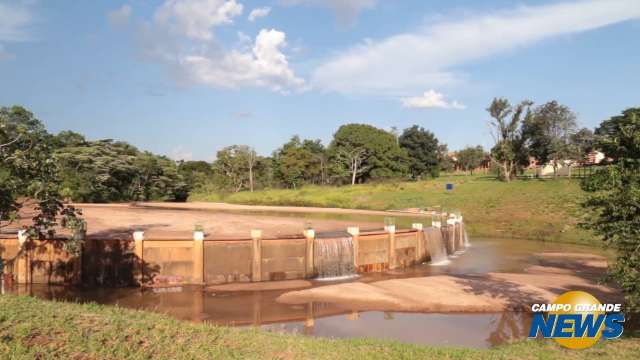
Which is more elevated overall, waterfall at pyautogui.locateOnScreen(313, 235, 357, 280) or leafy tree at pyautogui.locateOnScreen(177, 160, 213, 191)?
leafy tree at pyautogui.locateOnScreen(177, 160, 213, 191)

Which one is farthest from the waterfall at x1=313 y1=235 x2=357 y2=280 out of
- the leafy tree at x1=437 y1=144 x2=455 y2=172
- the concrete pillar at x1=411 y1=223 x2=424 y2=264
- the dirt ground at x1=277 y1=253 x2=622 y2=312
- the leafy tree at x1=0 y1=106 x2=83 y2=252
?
the leafy tree at x1=437 y1=144 x2=455 y2=172

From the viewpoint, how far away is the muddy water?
16.3 m

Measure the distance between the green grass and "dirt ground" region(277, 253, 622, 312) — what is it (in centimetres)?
785

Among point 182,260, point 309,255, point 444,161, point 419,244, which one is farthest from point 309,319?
point 444,161

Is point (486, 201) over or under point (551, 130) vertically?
under

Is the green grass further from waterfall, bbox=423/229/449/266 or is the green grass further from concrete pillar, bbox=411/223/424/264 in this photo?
waterfall, bbox=423/229/449/266

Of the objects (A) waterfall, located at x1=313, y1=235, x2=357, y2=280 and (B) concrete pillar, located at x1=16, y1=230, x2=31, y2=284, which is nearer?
(B) concrete pillar, located at x1=16, y1=230, x2=31, y2=284

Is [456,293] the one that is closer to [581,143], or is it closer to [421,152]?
[581,143]

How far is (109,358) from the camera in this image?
8594mm

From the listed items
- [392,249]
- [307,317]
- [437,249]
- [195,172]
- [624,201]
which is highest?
[195,172]

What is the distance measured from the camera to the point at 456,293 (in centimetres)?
2156

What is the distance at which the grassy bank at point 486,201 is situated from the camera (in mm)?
48719

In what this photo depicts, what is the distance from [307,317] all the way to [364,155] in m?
78.0
